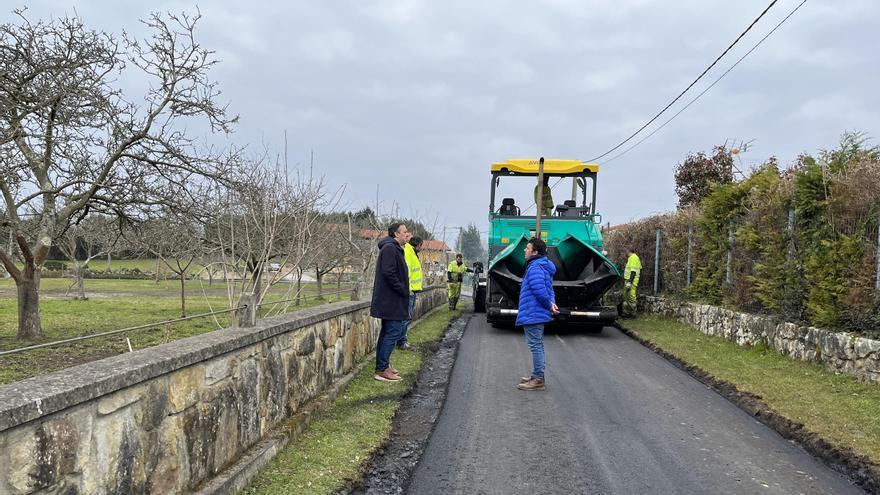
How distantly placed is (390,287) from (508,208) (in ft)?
24.5

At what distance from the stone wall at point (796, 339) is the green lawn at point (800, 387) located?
125mm

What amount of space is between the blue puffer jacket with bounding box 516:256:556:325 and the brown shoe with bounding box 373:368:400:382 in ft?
4.92

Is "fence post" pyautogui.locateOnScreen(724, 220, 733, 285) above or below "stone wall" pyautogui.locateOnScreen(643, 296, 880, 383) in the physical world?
above

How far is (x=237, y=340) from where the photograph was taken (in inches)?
152

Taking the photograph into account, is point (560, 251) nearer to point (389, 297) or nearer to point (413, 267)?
point (413, 267)

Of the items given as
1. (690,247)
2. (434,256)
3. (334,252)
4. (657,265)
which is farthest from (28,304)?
(434,256)

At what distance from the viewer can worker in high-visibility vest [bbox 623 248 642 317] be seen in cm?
1379

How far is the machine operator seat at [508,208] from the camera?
44.7ft

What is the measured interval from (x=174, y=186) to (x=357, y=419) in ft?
24.0

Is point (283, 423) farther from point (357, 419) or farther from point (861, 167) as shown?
point (861, 167)

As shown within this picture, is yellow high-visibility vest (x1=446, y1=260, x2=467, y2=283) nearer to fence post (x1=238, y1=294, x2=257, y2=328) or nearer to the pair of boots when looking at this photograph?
the pair of boots

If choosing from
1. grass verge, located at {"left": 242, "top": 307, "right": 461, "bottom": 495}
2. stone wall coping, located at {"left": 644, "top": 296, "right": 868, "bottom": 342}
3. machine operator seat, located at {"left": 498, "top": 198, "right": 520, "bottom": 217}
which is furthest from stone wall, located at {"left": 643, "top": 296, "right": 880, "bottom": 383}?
grass verge, located at {"left": 242, "top": 307, "right": 461, "bottom": 495}

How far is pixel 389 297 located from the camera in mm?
6602

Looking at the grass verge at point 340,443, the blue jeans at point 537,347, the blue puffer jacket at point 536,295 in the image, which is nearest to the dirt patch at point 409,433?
the grass verge at point 340,443
